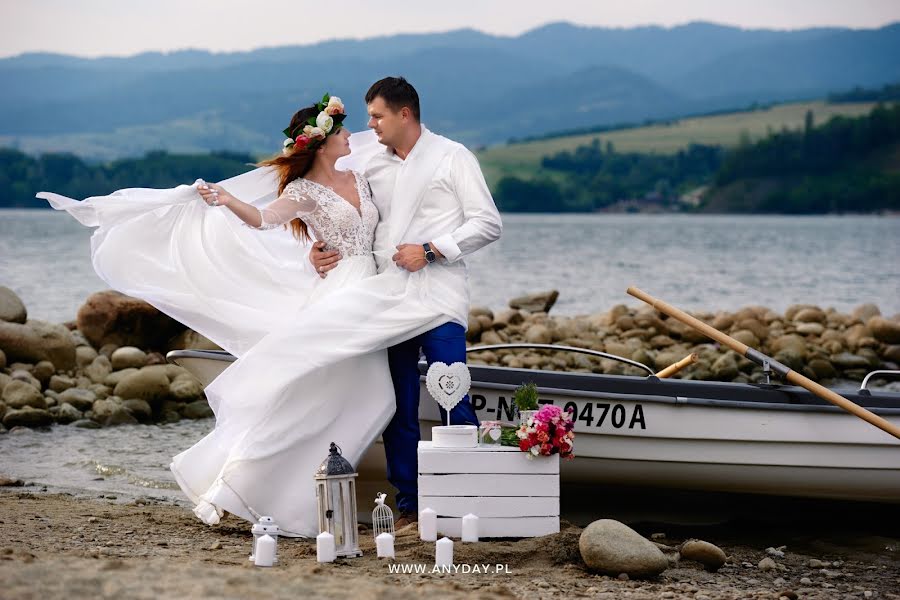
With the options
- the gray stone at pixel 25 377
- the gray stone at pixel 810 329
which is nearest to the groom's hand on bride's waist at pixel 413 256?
the gray stone at pixel 25 377

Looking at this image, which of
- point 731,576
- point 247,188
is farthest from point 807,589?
point 247,188

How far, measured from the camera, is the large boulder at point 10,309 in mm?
14398

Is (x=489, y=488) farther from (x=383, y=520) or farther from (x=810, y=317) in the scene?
(x=810, y=317)

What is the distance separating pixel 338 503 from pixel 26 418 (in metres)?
7.16

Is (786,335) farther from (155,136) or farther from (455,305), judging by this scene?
(155,136)

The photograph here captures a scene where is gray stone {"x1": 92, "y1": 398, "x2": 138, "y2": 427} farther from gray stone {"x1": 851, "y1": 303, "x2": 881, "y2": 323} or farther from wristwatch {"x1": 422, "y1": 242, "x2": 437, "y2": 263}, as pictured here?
gray stone {"x1": 851, "y1": 303, "x2": 881, "y2": 323}

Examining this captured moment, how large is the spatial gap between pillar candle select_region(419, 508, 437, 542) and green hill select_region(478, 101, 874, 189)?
81.8 m

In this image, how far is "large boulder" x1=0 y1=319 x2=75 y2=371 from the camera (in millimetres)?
13852

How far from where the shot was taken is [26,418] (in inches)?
478

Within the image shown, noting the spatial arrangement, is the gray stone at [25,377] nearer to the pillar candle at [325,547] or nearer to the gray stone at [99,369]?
the gray stone at [99,369]

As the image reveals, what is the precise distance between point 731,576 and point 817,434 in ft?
4.14

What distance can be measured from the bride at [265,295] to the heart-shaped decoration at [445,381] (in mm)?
385

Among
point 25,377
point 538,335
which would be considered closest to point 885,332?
point 538,335

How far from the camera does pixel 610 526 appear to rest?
610 cm
